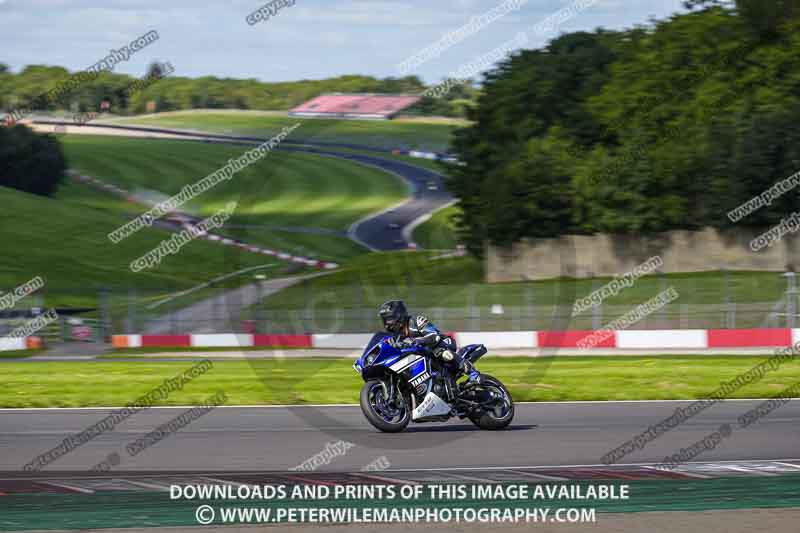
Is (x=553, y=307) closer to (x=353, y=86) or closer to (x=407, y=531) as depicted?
(x=407, y=531)

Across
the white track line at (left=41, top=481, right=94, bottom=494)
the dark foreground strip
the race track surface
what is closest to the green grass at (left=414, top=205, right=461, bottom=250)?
the race track surface

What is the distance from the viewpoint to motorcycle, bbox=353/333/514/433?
42.0 feet

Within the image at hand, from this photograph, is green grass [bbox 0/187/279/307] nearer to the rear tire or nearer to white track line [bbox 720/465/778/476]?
the rear tire

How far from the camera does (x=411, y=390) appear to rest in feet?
42.6

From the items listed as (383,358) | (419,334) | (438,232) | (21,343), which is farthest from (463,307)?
(438,232)

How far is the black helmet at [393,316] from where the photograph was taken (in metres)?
13.0

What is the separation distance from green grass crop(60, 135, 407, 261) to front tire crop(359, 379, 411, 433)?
4183cm

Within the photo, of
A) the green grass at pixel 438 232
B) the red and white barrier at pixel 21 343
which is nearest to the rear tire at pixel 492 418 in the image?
the red and white barrier at pixel 21 343

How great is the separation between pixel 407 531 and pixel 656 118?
39.1m

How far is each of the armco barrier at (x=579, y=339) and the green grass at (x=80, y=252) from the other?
19.3m

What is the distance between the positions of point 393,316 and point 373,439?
1.41 meters

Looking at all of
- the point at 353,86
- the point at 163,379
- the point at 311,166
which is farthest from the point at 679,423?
the point at 311,166

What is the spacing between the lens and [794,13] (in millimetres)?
44438

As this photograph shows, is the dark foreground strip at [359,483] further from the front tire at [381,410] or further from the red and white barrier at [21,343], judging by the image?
the red and white barrier at [21,343]
